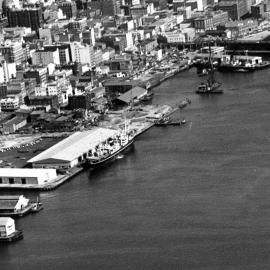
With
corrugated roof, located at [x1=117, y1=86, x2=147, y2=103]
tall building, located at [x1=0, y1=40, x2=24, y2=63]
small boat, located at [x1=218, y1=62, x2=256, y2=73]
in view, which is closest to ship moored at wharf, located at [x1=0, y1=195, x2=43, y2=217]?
corrugated roof, located at [x1=117, y1=86, x2=147, y2=103]

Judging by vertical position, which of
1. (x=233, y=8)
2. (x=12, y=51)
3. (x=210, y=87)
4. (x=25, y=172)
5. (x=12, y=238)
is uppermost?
(x=233, y=8)

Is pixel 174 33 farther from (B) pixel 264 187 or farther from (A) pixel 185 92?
(B) pixel 264 187

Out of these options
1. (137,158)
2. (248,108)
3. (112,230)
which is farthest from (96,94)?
(112,230)

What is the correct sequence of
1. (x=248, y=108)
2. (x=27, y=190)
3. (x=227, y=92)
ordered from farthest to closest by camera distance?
(x=227, y=92) → (x=248, y=108) → (x=27, y=190)

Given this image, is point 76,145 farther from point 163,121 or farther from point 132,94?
point 132,94

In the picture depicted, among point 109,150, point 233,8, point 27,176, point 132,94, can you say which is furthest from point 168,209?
point 233,8

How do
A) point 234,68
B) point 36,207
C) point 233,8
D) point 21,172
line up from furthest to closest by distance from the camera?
point 233,8 < point 234,68 < point 21,172 < point 36,207

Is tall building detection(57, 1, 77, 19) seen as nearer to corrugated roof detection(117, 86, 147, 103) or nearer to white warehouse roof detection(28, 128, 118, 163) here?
corrugated roof detection(117, 86, 147, 103)

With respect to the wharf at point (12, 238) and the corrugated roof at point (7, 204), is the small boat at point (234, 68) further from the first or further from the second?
the wharf at point (12, 238)
